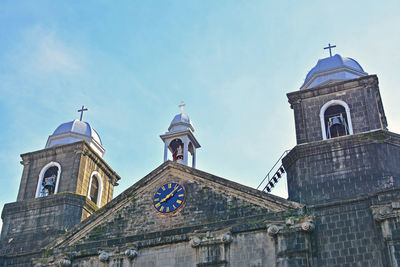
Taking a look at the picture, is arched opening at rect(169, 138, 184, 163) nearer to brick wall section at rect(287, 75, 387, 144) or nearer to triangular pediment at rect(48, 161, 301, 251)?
triangular pediment at rect(48, 161, 301, 251)

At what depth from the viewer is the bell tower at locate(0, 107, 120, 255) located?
30969 mm

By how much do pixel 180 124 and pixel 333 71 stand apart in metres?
9.34

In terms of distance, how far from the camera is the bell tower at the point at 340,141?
86.9ft

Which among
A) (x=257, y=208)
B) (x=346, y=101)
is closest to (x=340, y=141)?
(x=346, y=101)

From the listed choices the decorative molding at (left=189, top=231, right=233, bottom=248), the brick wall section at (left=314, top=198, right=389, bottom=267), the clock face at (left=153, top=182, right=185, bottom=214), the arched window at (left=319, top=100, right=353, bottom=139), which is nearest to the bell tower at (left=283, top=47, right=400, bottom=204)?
the arched window at (left=319, top=100, right=353, bottom=139)

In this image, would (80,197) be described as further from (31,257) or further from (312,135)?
(312,135)

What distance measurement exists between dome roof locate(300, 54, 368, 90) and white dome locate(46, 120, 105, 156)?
43.6ft

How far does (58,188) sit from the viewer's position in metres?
32.9

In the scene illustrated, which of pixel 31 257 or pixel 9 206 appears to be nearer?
pixel 31 257

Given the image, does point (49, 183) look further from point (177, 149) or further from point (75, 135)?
point (177, 149)

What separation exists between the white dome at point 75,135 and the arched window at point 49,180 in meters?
2.11

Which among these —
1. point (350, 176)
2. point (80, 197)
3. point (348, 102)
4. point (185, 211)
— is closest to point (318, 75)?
point (348, 102)

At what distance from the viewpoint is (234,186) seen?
27.1 metres

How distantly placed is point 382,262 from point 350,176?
15.7ft
